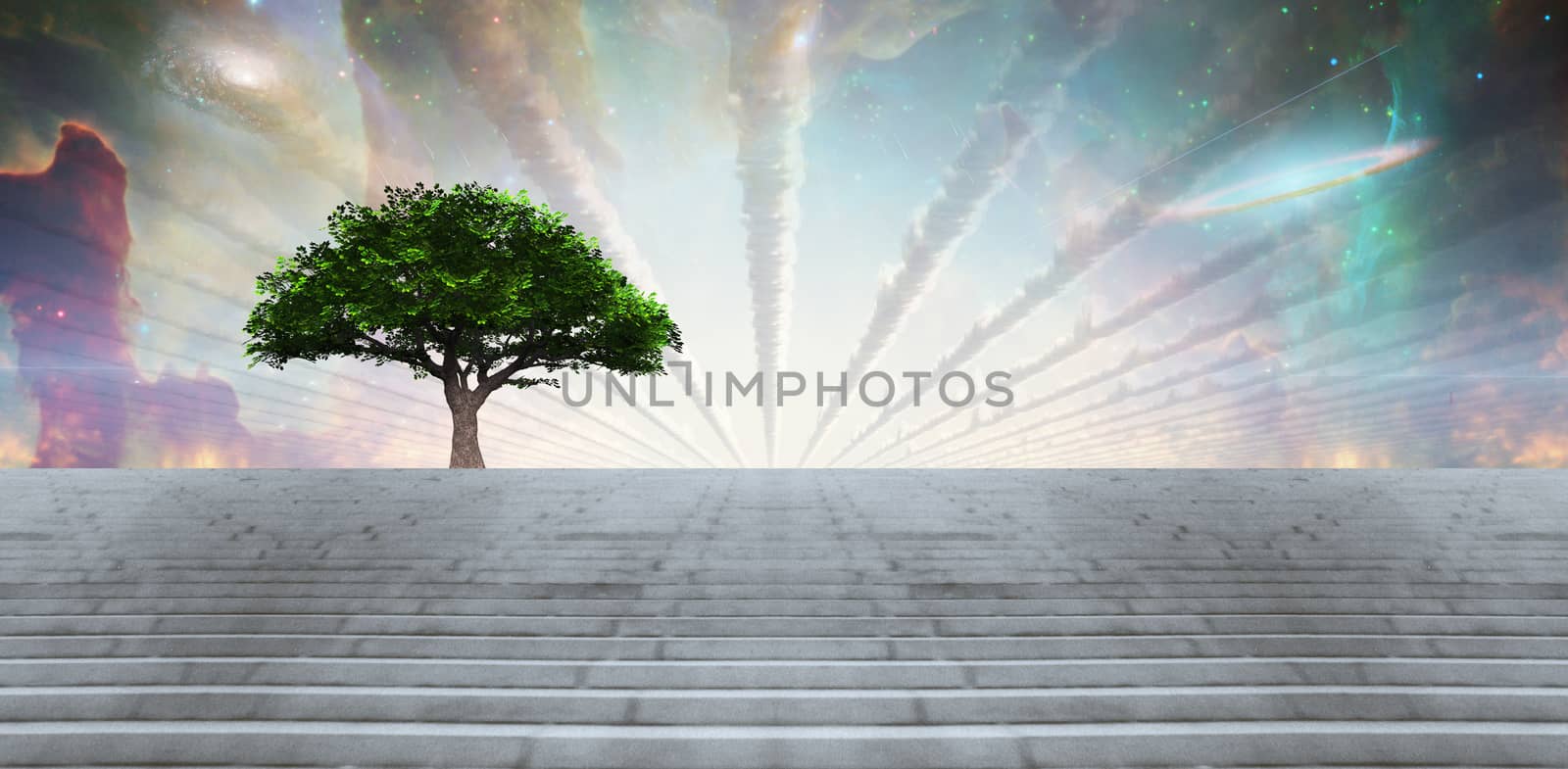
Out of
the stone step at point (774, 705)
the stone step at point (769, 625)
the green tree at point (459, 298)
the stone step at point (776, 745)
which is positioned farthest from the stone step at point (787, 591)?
the green tree at point (459, 298)

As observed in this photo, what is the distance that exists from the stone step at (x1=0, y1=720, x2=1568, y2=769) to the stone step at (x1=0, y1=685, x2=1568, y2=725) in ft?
0.50

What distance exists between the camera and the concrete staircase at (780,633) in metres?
5.76

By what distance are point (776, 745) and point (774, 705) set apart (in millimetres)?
519

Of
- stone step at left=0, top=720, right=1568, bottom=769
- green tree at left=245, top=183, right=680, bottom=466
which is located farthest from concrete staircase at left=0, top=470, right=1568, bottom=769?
green tree at left=245, top=183, right=680, bottom=466

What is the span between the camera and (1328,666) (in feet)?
22.7

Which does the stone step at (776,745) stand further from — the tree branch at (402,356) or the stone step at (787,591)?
the tree branch at (402,356)

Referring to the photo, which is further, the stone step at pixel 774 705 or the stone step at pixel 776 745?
the stone step at pixel 774 705

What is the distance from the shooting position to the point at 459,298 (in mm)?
22328

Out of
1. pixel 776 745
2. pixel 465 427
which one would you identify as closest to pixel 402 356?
pixel 465 427

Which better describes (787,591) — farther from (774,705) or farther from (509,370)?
(509,370)

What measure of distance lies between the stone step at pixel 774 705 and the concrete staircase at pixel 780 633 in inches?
1.0

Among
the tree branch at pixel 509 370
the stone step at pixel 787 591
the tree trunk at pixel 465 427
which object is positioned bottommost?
the stone step at pixel 787 591

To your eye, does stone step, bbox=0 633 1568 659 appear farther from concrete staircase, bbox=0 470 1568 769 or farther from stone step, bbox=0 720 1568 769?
stone step, bbox=0 720 1568 769

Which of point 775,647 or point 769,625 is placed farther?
point 769,625
